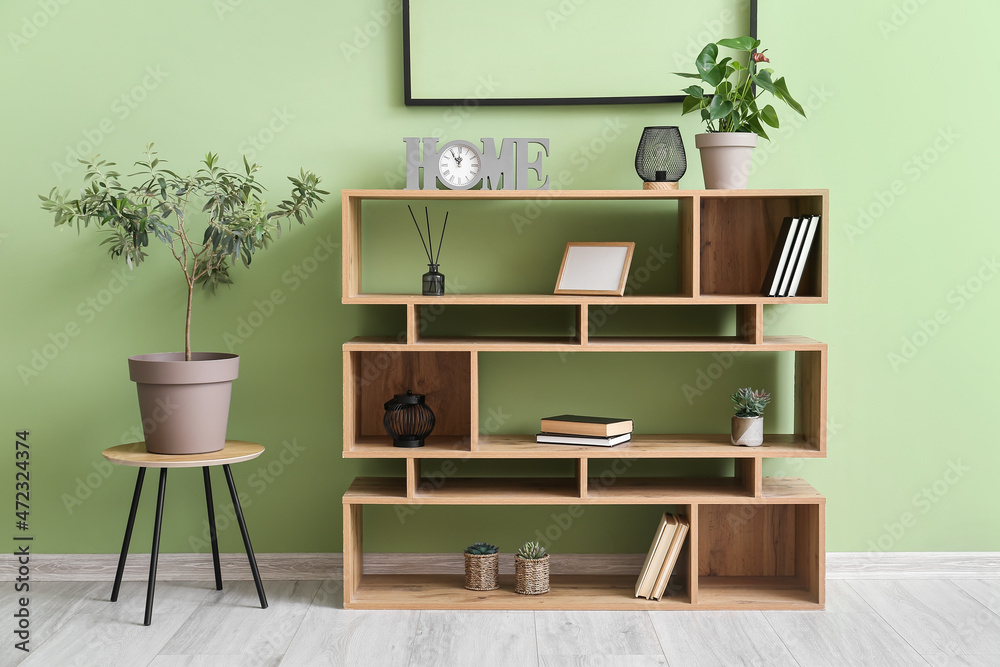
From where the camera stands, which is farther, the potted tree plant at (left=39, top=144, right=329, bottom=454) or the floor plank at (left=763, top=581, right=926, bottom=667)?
the potted tree plant at (left=39, top=144, right=329, bottom=454)

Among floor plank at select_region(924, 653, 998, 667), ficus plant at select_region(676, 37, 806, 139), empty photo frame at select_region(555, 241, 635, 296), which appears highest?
ficus plant at select_region(676, 37, 806, 139)

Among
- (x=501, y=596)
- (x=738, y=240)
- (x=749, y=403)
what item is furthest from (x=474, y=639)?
(x=738, y=240)

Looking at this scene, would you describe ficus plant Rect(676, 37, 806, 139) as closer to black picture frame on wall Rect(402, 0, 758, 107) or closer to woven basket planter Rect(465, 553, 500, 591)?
black picture frame on wall Rect(402, 0, 758, 107)

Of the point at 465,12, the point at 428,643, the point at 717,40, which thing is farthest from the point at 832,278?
the point at 428,643

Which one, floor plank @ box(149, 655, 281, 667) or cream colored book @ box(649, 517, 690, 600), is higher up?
cream colored book @ box(649, 517, 690, 600)

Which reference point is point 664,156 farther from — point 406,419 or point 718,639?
point 718,639

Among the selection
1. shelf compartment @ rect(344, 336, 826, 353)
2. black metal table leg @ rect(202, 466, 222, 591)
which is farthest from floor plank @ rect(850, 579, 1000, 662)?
black metal table leg @ rect(202, 466, 222, 591)

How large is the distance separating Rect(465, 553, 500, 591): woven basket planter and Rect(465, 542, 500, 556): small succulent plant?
0.02m

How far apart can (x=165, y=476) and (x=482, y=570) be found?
1017 mm

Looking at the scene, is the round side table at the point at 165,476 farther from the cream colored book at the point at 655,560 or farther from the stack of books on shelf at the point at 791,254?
the stack of books on shelf at the point at 791,254

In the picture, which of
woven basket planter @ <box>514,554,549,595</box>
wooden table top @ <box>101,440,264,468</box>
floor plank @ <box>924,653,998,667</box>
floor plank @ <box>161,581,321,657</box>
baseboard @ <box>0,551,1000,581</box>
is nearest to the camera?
floor plank @ <box>924,653,998,667</box>

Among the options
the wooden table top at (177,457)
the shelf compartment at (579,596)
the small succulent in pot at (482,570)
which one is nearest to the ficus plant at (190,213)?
the wooden table top at (177,457)

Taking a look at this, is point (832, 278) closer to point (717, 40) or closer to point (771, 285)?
point (771, 285)

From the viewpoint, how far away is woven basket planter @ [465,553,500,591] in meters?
2.64
